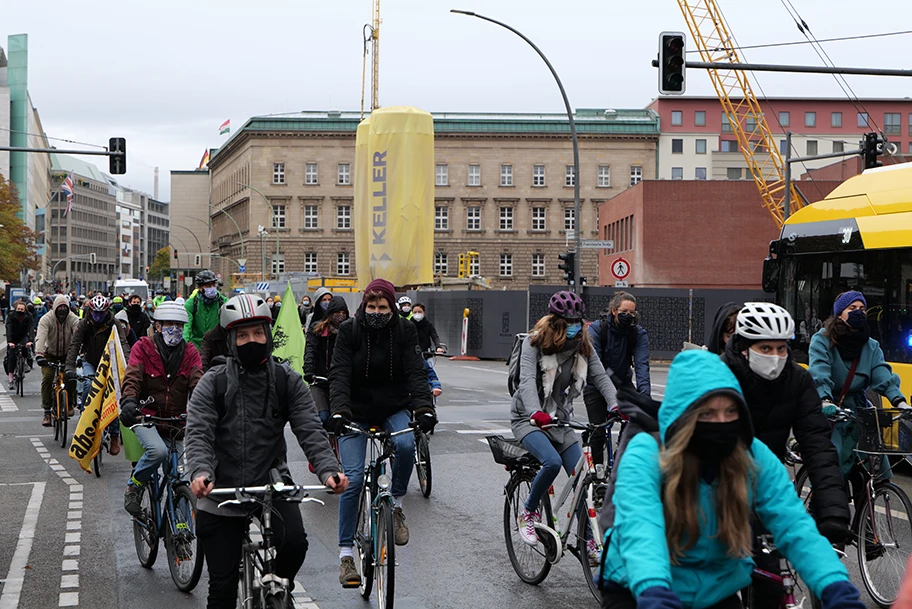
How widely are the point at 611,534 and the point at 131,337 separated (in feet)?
42.2

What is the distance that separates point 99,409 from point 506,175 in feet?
301

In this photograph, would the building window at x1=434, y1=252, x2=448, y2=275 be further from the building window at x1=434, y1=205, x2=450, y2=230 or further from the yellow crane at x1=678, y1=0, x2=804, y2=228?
the yellow crane at x1=678, y1=0, x2=804, y2=228

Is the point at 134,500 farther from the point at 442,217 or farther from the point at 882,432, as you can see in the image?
the point at 442,217

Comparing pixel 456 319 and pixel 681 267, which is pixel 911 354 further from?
pixel 681 267

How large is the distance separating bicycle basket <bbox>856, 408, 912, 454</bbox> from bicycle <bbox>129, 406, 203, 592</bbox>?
12.8 feet

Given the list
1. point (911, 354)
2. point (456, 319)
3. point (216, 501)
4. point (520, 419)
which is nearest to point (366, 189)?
point (456, 319)

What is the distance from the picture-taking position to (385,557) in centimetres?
648

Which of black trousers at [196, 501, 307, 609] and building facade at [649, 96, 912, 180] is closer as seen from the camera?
black trousers at [196, 501, 307, 609]

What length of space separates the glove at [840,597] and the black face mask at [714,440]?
1.46 feet

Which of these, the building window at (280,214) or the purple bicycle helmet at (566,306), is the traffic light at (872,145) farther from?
the building window at (280,214)

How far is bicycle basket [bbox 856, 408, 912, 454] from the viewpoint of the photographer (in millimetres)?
6922

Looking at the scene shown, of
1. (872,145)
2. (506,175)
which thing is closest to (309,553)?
(872,145)

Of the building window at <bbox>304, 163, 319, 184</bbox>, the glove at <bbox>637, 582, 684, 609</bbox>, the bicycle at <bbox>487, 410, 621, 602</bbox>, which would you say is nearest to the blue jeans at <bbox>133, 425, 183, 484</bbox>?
the bicycle at <bbox>487, 410, 621, 602</bbox>

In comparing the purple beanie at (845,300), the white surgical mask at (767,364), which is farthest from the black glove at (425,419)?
the purple beanie at (845,300)
